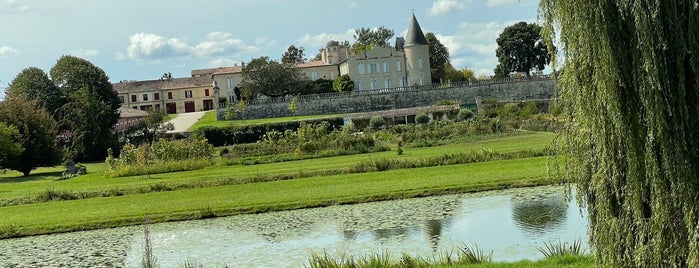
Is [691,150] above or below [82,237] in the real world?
above

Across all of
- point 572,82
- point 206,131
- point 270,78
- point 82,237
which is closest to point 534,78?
point 270,78

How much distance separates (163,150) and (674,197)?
116 ft

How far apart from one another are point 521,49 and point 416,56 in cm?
1401

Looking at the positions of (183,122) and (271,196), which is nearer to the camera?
(271,196)

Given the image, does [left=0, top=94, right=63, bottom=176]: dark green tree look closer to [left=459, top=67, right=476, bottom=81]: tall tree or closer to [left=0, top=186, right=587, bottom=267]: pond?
[left=0, top=186, right=587, bottom=267]: pond

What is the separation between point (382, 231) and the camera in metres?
15.5

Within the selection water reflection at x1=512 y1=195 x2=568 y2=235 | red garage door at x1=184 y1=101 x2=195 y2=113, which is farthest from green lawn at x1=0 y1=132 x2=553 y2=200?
red garage door at x1=184 y1=101 x2=195 y2=113

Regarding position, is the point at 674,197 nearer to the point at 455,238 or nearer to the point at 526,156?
the point at 455,238

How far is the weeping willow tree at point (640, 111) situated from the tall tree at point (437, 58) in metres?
97.3

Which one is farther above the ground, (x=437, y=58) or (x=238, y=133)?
(x=437, y=58)

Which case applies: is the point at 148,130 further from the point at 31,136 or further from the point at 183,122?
the point at 31,136

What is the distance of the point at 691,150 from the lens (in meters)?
6.56

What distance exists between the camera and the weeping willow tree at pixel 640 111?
6.44 metres

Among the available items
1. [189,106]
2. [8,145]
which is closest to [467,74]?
[189,106]
